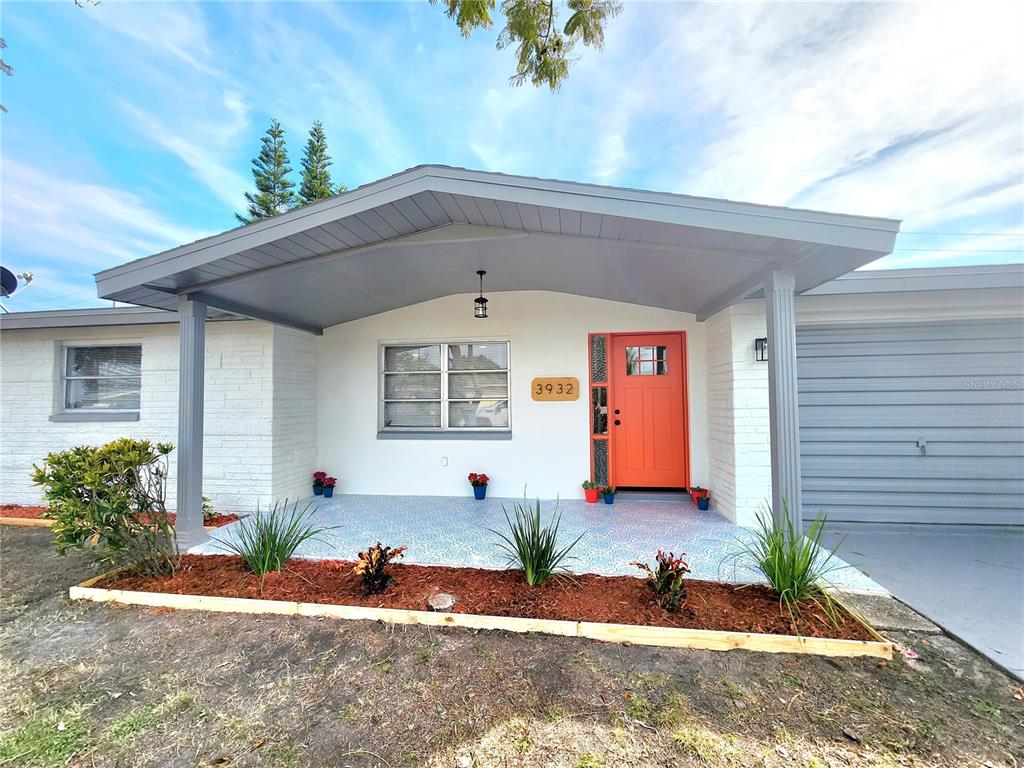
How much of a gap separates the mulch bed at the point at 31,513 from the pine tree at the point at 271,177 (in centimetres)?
1463

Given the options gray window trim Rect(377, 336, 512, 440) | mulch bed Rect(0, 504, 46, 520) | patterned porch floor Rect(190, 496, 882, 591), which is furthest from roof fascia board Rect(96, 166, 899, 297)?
mulch bed Rect(0, 504, 46, 520)

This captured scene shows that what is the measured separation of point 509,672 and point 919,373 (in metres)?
5.32

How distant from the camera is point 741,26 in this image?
4.84m

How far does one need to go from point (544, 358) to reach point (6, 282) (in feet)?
29.2

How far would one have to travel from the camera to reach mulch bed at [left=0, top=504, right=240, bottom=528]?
4812mm

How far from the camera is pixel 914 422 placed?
4.58 m

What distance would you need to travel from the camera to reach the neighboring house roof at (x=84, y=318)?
5312mm

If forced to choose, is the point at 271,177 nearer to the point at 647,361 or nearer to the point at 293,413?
the point at 293,413

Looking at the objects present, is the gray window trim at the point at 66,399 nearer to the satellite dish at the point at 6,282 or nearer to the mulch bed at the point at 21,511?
the mulch bed at the point at 21,511

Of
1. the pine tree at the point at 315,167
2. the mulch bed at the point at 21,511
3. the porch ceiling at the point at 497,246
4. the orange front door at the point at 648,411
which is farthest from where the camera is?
the pine tree at the point at 315,167

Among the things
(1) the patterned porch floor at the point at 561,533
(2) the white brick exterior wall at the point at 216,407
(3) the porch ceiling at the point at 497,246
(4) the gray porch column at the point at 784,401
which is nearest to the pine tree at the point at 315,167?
(2) the white brick exterior wall at the point at 216,407


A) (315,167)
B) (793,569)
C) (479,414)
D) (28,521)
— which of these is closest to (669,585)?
(793,569)

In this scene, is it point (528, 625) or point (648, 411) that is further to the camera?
point (648, 411)

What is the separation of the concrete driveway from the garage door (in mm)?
177
